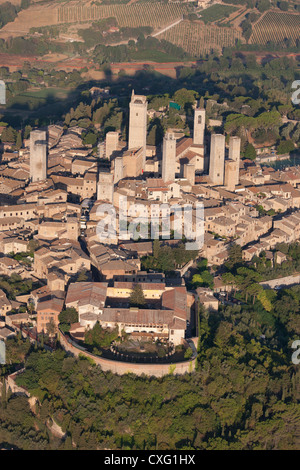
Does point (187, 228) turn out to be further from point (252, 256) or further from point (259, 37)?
point (259, 37)

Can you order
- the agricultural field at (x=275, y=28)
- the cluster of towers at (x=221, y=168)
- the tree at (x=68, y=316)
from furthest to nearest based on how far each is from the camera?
the agricultural field at (x=275, y=28) → the cluster of towers at (x=221, y=168) → the tree at (x=68, y=316)

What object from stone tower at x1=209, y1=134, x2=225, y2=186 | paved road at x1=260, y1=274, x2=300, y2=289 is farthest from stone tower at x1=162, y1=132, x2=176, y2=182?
paved road at x1=260, y1=274, x2=300, y2=289

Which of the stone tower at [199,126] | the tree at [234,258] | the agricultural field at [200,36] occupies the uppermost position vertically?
the agricultural field at [200,36]

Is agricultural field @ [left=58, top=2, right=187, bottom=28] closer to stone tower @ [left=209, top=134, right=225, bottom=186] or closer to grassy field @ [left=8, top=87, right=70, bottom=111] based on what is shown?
grassy field @ [left=8, top=87, right=70, bottom=111]

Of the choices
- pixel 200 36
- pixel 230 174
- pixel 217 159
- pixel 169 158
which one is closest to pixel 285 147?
pixel 230 174

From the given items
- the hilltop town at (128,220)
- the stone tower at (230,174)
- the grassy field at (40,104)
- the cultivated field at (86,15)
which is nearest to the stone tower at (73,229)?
the hilltop town at (128,220)

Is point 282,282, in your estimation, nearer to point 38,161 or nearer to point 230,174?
point 230,174

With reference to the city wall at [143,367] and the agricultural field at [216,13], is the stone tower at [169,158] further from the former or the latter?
the agricultural field at [216,13]
